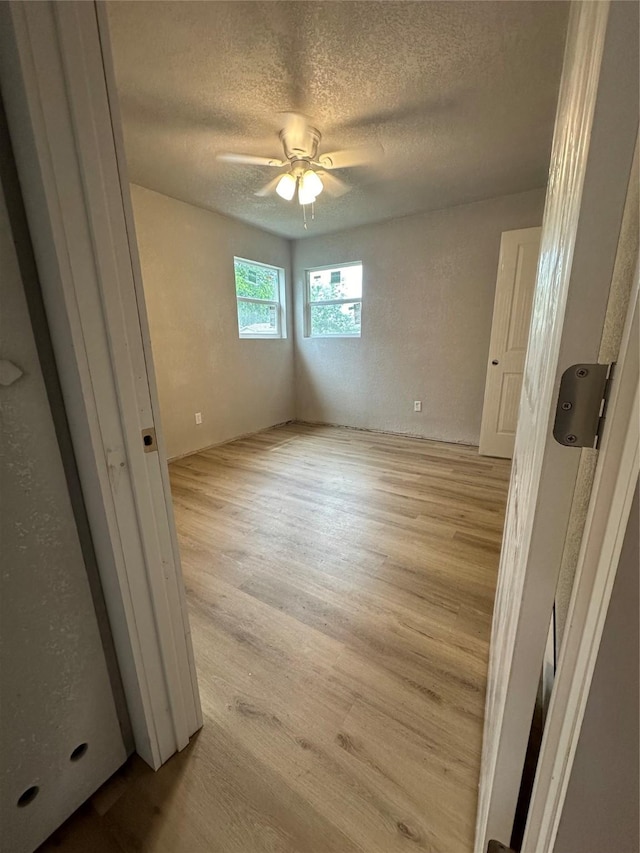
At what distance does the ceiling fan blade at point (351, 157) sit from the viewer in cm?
221

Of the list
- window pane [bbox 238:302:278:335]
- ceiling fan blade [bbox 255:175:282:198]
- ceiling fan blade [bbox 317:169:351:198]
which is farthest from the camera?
window pane [bbox 238:302:278:335]

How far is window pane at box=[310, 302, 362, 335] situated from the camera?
413 centimetres

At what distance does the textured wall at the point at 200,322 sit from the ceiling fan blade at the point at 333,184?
134 cm

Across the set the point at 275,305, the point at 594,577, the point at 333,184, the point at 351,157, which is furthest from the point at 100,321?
the point at 275,305

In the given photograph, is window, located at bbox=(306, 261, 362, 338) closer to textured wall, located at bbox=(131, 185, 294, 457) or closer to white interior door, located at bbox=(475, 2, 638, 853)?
textured wall, located at bbox=(131, 185, 294, 457)

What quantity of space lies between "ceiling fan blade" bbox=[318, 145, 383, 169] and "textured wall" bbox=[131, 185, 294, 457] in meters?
1.54

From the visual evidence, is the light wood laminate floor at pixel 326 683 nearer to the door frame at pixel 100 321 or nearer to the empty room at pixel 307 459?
the empty room at pixel 307 459

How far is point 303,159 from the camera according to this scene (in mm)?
2133

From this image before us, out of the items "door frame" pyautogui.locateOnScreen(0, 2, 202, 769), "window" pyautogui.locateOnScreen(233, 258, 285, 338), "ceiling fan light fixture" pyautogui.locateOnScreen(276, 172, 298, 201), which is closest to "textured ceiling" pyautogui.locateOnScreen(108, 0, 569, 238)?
"ceiling fan light fixture" pyautogui.locateOnScreen(276, 172, 298, 201)

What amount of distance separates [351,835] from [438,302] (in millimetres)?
3774

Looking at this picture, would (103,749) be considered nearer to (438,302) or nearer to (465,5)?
(465,5)

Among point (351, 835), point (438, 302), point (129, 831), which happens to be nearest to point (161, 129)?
point (438, 302)

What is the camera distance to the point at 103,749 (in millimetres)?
900

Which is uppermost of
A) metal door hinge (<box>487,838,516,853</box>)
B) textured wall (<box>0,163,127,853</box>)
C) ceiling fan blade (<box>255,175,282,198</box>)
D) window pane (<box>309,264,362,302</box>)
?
ceiling fan blade (<box>255,175,282,198</box>)
